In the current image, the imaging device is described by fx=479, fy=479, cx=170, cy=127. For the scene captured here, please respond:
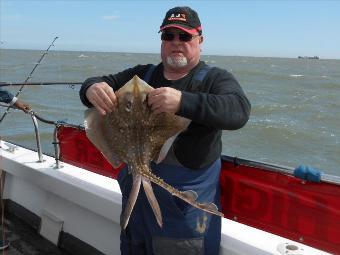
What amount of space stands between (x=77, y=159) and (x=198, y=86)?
2577mm

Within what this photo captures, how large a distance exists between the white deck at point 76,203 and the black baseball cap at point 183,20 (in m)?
1.28

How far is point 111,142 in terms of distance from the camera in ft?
8.36

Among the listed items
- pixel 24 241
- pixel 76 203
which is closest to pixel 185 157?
pixel 76 203

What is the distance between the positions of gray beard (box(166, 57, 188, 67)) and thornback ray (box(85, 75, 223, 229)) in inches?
17.0

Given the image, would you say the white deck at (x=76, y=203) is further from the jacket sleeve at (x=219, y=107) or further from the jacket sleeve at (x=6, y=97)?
the jacket sleeve at (x=219, y=107)

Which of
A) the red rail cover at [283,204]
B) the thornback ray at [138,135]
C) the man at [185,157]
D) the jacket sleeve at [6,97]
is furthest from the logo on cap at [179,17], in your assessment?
the jacket sleeve at [6,97]

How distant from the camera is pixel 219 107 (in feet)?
7.63

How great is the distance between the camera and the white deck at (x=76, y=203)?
298cm

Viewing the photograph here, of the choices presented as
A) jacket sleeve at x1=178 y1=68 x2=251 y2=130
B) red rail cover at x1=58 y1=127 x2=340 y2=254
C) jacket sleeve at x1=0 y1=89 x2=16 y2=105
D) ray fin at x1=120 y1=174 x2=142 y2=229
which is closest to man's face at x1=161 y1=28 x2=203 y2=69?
jacket sleeve at x1=178 y1=68 x2=251 y2=130

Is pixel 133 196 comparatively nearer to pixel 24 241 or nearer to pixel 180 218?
pixel 180 218

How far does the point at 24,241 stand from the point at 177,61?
2.64 m

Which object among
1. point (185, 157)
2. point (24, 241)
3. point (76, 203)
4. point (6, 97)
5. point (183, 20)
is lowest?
point (24, 241)

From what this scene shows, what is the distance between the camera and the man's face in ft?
8.84

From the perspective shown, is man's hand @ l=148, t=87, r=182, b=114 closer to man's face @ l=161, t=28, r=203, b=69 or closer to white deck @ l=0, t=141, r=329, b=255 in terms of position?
man's face @ l=161, t=28, r=203, b=69
